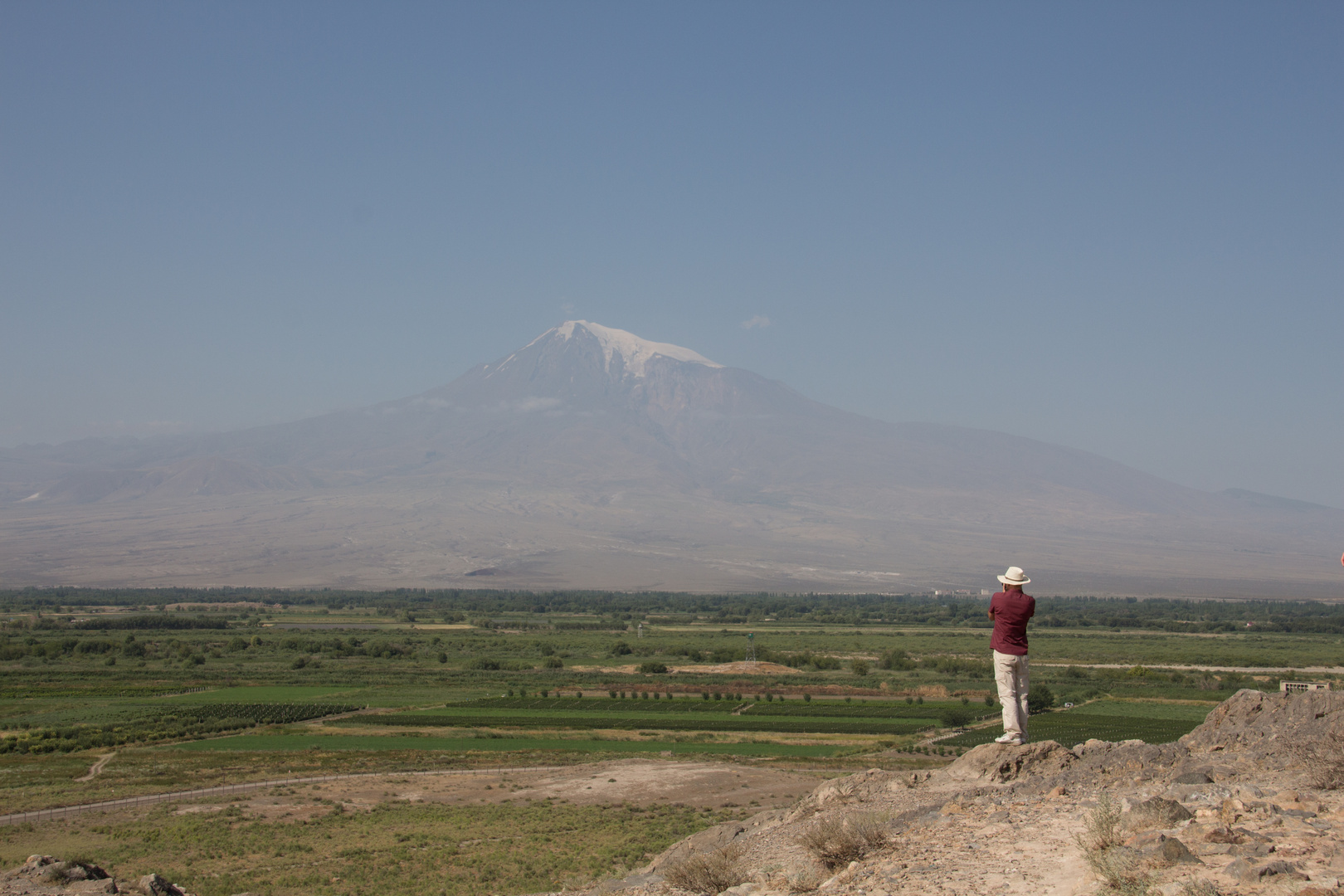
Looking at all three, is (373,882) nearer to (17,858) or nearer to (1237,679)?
(17,858)

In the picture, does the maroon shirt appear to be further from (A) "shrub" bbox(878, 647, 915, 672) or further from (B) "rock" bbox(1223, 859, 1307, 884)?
(A) "shrub" bbox(878, 647, 915, 672)

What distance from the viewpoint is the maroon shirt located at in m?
10.3

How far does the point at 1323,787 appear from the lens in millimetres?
8742

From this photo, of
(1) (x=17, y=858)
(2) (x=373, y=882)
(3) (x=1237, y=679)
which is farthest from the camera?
(3) (x=1237, y=679)

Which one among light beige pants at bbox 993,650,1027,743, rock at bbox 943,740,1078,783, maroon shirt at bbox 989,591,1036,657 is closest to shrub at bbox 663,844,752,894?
rock at bbox 943,740,1078,783

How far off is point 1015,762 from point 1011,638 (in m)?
1.98

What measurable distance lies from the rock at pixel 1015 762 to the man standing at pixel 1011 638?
2.45 ft

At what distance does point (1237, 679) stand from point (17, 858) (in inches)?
2328

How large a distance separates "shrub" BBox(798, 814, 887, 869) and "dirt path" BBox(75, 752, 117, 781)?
30263 millimetres

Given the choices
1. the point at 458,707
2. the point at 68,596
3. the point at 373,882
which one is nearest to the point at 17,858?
the point at 373,882

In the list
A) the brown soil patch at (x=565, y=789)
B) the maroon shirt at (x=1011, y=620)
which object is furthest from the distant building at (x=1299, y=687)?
the brown soil patch at (x=565, y=789)

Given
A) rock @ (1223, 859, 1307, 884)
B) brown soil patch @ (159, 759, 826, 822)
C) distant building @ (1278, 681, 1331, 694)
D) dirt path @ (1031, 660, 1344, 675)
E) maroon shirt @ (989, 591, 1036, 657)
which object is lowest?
dirt path @ (1031, 660, 1344, 675)

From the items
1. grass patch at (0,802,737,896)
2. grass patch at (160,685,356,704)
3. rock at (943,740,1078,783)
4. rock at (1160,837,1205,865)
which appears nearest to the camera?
rock at (1160,837,1205,865)

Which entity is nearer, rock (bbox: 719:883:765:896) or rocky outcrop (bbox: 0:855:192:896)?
rock (bbox: 719:883:765:896)
